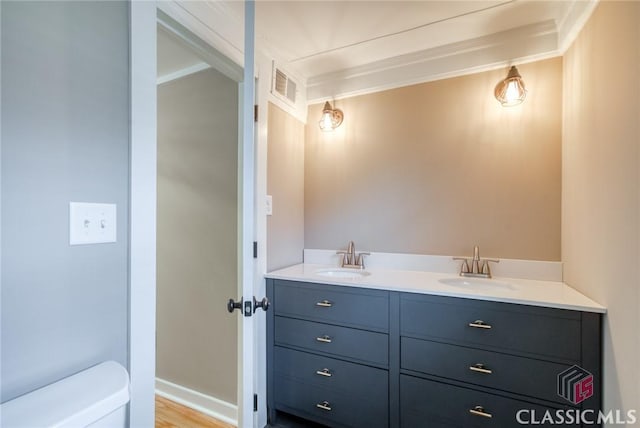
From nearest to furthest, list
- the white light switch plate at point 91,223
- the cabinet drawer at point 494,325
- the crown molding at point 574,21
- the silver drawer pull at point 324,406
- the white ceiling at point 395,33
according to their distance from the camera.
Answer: the white light switch plate at point 91,223 → the cabinet drawer at point 494,325 → the crown molding at point 574,21 → the white ceiling at point 395,33 → the silver drawer pull at point 324,406

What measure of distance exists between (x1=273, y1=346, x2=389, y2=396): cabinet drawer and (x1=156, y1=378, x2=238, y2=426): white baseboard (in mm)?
451

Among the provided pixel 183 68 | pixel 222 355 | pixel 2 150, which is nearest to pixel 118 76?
pixel 2 150

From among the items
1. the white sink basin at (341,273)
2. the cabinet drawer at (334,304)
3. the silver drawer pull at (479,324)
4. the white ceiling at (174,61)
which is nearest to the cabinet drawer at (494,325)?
the silver drawer pull at (479,324)

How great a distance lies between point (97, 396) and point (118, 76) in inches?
39.5

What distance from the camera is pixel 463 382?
132 cm

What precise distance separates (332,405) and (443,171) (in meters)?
1.56

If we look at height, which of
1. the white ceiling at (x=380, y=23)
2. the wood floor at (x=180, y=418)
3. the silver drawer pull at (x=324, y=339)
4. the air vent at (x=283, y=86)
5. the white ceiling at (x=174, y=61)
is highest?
the white ceiling at (x=380, y=23)

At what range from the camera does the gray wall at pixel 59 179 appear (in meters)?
0.75

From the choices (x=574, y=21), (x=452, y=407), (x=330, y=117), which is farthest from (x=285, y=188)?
(x=574, y=21)

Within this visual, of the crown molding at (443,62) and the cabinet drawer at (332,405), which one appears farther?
the crown molding at (443,62)

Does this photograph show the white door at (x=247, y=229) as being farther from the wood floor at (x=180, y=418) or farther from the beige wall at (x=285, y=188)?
the wood floor at (x=180, y=418)

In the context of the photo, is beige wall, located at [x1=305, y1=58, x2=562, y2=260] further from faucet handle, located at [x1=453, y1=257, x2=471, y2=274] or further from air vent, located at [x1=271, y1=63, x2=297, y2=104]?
air vent, located at [x1=271, y1=63, x2=297, y2=104]

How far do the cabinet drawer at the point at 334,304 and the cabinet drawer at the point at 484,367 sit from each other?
188mm

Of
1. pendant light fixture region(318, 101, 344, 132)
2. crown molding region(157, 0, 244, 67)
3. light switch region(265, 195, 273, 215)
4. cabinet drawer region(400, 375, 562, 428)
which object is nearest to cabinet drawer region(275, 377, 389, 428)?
cabinet drawer region(400, 375, 562, 428)
